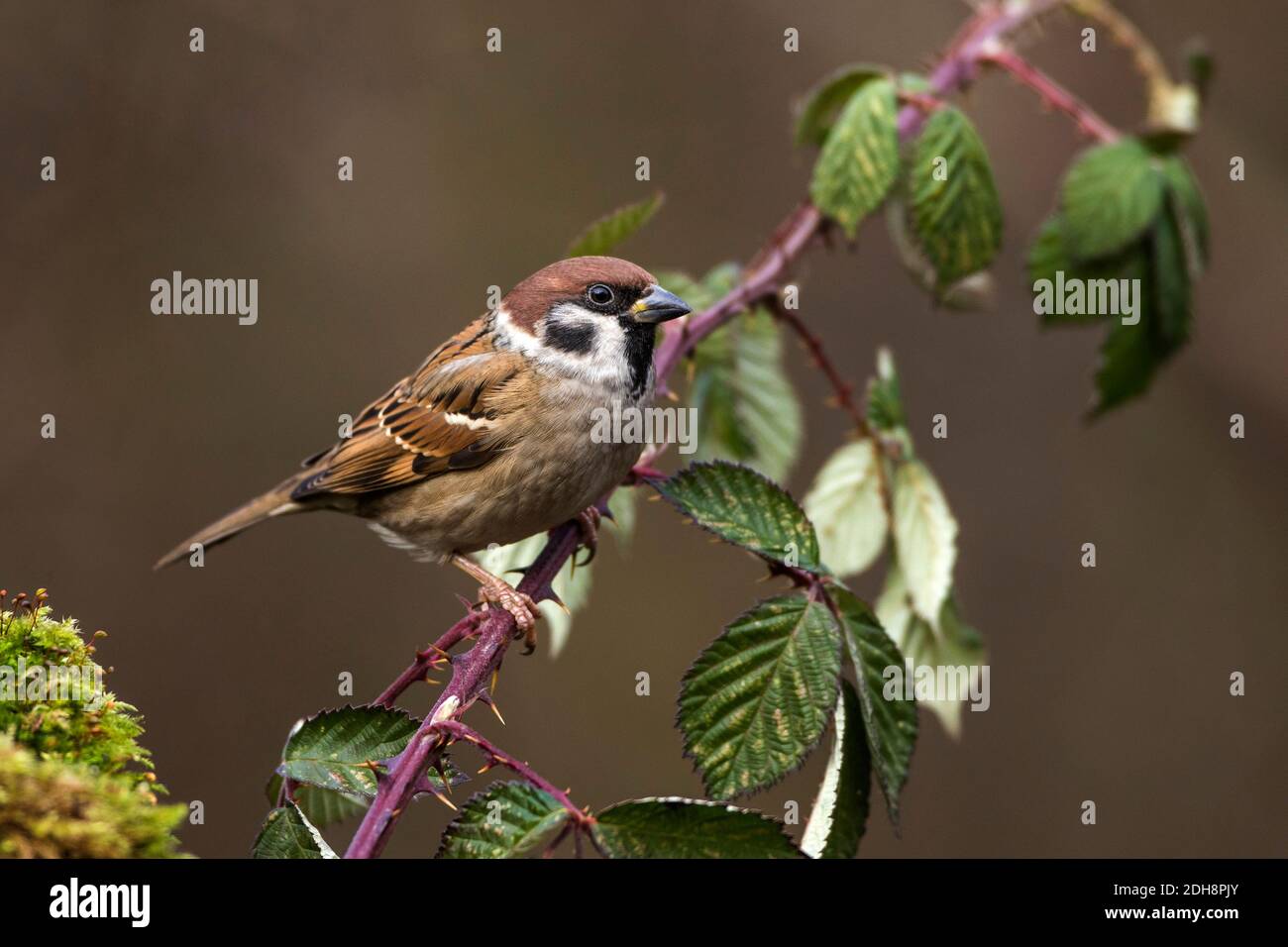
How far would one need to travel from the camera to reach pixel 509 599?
3176 mm

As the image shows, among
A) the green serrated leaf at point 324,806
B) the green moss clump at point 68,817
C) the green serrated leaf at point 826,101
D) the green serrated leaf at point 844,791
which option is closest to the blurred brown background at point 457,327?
the green serrated leaf at point 826,101

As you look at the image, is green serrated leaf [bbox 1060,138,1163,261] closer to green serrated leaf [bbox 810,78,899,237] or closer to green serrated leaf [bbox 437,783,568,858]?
green serrated leaf [bbox 810,78,899,237]

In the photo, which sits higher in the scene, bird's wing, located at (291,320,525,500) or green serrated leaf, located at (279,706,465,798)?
bird's wing, located at (291,320,525,500)

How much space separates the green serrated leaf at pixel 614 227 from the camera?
327 centimetres

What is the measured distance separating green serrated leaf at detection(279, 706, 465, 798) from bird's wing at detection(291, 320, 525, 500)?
145 centimetres

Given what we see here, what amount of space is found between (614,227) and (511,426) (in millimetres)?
664

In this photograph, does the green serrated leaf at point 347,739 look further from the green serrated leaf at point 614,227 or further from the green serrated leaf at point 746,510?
the green serrated leaf at point 614,227

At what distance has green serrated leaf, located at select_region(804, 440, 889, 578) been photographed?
337cm

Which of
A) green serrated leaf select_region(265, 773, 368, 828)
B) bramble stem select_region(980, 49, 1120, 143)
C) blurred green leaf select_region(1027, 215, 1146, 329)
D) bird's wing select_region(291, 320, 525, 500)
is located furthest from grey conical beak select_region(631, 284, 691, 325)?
green serrated leaf select_region(265, 773, 368, 828)

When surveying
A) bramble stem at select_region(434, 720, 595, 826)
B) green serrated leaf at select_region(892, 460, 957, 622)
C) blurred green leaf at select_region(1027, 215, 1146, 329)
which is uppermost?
blurred green leaf at select_region(1027, 215, 1146, 329)

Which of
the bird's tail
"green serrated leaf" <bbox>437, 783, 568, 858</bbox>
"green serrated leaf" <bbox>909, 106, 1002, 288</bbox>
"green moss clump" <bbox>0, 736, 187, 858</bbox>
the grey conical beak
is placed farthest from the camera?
the bird's tail

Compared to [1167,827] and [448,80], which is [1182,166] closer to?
[1167,827]

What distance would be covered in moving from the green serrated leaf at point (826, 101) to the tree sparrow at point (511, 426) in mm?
645
